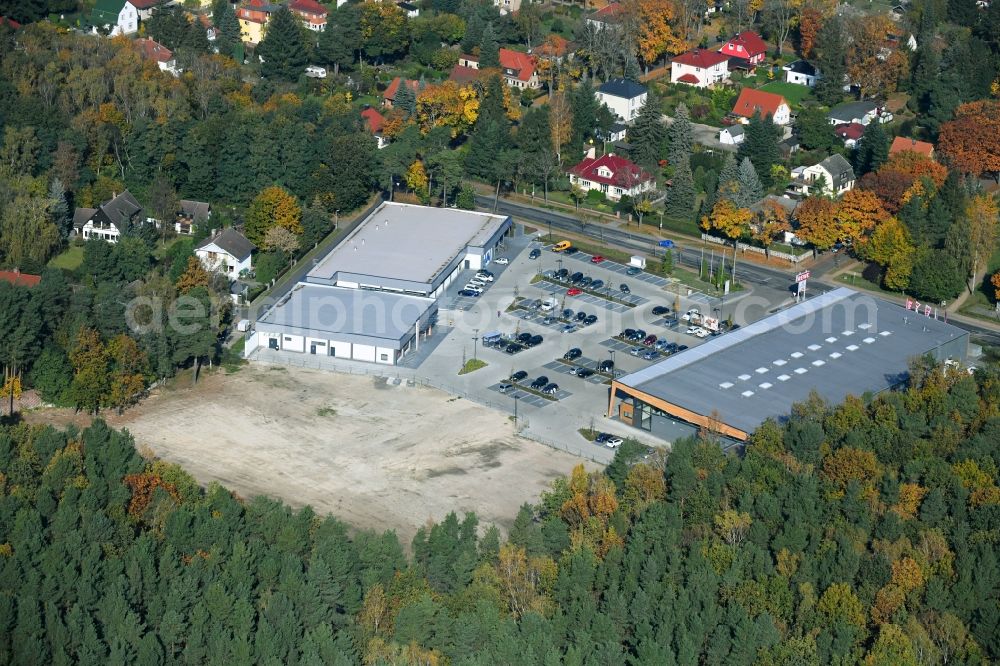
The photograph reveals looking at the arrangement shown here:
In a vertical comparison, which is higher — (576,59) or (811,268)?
(576,59)

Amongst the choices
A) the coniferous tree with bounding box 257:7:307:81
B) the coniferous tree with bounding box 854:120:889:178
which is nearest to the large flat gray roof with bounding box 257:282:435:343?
the coniferous tree with bounding box 257:7:307:81

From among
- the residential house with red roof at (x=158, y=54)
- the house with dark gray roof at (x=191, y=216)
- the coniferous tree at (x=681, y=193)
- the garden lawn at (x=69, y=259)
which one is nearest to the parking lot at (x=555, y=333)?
the coniferous tree at (x=681, y=193)

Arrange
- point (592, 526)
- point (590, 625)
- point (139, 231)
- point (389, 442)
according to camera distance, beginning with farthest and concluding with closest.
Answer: point (139, 231) → point (389, 442) → point (592, 526) → point (590, 625)

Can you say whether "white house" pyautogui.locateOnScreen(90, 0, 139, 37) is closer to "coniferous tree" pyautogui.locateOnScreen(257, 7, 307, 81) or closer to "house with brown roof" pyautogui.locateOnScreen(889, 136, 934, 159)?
"coniferous tree" pyautogui.locateOnScreen(257, 7, 307, 81)

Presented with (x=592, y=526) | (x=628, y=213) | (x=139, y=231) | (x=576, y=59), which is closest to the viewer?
(x=592, y=526)

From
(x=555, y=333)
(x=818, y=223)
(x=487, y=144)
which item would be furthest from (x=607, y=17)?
(x=555, y=333)

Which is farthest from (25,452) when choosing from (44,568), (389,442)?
(389,442)

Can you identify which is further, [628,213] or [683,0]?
[683,0]

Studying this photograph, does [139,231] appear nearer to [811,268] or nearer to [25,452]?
[25,452]
